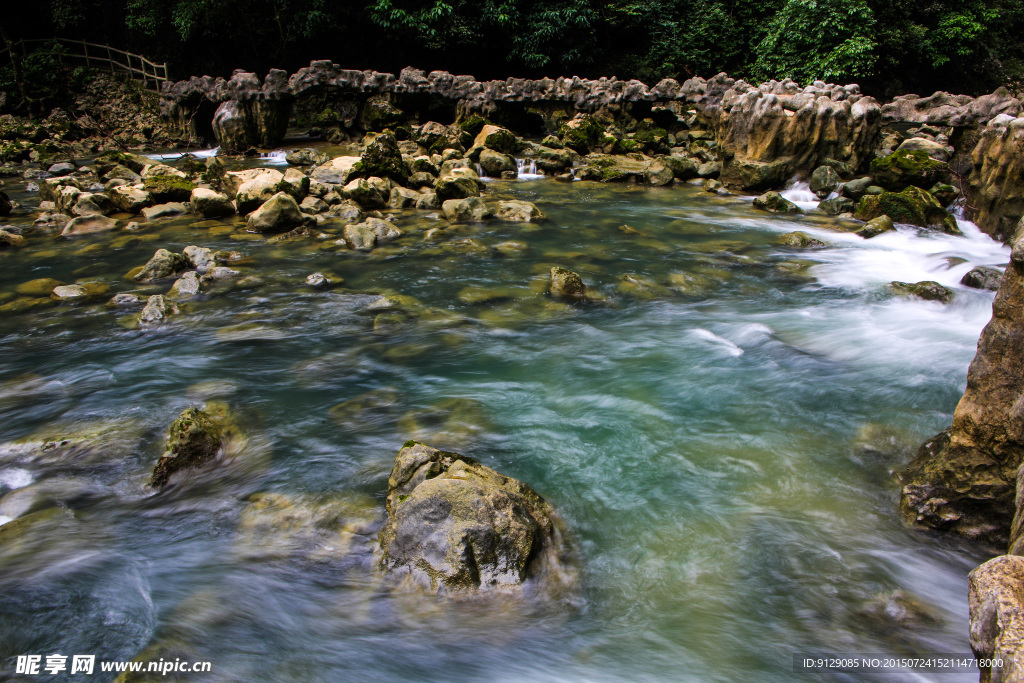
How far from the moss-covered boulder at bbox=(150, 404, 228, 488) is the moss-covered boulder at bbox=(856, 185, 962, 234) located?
1032 centimetres

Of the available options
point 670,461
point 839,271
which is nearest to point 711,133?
point 839,271

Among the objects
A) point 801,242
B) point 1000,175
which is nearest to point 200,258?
point 801,242

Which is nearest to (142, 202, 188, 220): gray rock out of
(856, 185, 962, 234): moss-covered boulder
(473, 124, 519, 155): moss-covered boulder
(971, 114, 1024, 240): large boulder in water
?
(473, 124, 519, 155): moss-covered boulder

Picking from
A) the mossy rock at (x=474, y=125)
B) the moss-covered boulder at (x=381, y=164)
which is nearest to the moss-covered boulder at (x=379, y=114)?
the mossy rock at (x=474, y=125)

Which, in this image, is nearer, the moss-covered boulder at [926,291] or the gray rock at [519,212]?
the moss-covered boulder at [926,291]

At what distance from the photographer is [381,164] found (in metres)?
11.4

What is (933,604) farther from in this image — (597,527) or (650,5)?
(650,5)

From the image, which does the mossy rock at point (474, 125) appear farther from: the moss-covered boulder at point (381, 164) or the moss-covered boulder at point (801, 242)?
the moss-covered boulder at point (801, 242)

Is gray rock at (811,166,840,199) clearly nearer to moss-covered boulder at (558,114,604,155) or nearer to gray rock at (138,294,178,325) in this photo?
moss-covered boulder at (558,114,604,155)

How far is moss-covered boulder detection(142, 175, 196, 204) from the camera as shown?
10.4 m

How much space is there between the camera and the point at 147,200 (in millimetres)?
10219

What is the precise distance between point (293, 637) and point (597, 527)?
1575mm

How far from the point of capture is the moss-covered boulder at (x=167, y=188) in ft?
34.0

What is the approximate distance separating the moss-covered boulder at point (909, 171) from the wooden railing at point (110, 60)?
76.9ft
